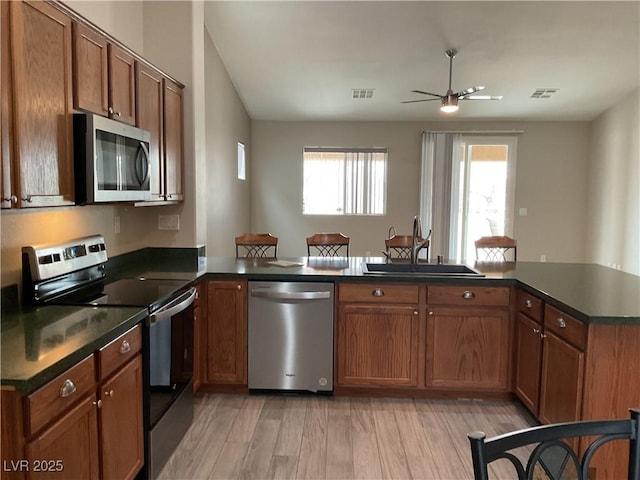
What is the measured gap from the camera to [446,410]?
3.07 metres

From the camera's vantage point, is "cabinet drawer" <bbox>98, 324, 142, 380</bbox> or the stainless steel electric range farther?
the stainless steel electric range

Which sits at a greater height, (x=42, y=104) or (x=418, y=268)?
(x=42, y=104)

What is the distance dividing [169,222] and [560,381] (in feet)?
9.19

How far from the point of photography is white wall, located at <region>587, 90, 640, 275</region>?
20.7 feet

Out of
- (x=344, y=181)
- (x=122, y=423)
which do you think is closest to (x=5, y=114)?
(x=122, y=423)

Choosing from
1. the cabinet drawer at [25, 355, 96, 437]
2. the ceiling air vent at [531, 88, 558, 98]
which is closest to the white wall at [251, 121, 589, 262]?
the ceiling air vent at [531, 88, 558, 98]

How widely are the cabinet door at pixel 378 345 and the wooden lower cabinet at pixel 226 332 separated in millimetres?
657

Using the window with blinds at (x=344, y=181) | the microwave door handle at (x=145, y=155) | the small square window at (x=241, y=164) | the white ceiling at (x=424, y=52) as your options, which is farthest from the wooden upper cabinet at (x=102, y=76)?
the window with blinds at (x=344, y=181)

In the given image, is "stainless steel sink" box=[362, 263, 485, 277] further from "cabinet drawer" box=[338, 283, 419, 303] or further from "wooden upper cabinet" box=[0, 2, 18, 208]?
"wooden upper cabinet" box=[0, 2, 18, 208]

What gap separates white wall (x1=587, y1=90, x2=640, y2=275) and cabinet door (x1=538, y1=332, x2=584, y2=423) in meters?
4.64

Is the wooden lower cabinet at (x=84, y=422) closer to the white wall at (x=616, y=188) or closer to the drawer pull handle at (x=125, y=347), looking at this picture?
the drawer pull handle at (x=125, y=347)

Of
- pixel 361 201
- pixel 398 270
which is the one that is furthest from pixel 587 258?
pixel 398 270

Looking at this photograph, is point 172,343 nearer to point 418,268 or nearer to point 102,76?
point 102,76

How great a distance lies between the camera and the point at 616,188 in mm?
6789
